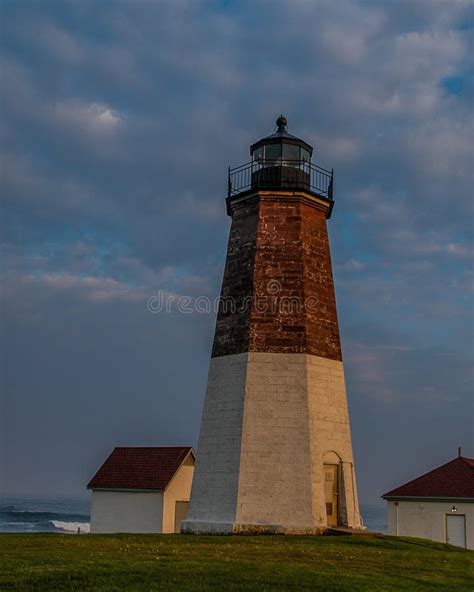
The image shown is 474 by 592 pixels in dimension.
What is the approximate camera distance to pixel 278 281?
19.7m

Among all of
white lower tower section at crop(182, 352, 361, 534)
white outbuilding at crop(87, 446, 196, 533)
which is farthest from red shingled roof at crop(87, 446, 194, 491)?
white lower tower section at crop(182, 352, 361, 534)

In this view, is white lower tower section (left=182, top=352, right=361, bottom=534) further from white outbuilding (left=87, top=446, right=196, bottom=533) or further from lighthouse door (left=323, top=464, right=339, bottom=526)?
white outbuilding (left=87, top=446, right=196, bottom=533)

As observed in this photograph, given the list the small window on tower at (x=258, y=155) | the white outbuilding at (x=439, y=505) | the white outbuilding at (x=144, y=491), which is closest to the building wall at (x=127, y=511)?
the white outbuilding at (x=144, y=491)

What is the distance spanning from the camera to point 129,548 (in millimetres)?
13945

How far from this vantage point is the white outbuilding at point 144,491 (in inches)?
975

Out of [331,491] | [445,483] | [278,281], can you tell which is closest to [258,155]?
[278,281]

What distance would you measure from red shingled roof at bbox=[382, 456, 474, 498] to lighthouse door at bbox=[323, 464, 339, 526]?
8309 mm

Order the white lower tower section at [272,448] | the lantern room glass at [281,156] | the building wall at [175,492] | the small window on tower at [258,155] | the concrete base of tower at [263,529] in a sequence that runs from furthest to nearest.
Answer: the building wall at [175,492], the small window on tower at [258,155], the lantern room glass at [281,156], the white lower tower section at [272,448], the concrete base of tower at [263,529]

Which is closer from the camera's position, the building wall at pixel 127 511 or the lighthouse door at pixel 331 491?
the lighthouse door at pixel 331 491

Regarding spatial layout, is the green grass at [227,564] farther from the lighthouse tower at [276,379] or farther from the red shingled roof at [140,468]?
the red shingled roof at [140,468]

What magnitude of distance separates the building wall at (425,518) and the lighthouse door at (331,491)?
813 centimetres

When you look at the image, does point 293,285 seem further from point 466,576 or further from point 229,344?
point 466,576

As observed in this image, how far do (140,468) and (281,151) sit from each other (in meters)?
11.7

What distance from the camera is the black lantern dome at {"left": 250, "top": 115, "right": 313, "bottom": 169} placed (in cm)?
2112
